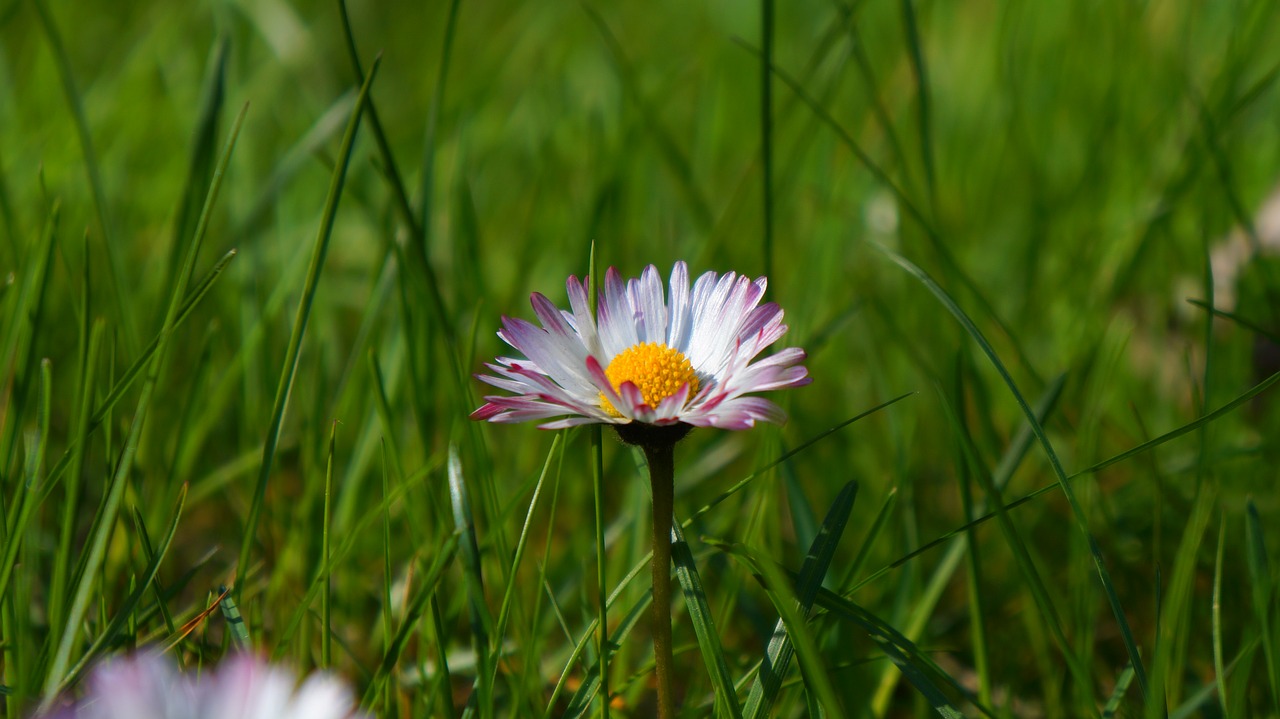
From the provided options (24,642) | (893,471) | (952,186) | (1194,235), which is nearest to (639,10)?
(952,186)

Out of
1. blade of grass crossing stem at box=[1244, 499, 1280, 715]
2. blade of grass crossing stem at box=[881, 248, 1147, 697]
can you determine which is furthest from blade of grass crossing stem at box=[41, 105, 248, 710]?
blade of grass crossing stem at box=[1244, 499, 1280, 715]

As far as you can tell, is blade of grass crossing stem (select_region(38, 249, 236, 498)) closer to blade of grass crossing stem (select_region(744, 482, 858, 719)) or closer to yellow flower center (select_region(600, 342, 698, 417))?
yellow flower center (select_region(600, 342, 698, 417))

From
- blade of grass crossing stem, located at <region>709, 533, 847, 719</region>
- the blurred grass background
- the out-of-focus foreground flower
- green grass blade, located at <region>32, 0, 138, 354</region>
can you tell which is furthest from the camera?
green grass blade, located at <region>32, 0, 138, 354</region>

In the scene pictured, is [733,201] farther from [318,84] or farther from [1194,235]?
[318,84]

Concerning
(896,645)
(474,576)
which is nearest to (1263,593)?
(896,645)

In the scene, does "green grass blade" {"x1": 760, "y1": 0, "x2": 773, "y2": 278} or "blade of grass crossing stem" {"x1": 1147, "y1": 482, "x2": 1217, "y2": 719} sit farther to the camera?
"green grass blade" {"x1": 760, "y1": 0, "x2": 773, "y2": 278}

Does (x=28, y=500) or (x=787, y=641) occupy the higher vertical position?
(x=28, y=500)

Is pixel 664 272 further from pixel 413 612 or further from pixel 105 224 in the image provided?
pixel 413 612
